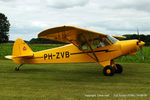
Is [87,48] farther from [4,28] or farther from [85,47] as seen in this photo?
[4,28]

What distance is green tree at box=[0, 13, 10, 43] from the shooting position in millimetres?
58247

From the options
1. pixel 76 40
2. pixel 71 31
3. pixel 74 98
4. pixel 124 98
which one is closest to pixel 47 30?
pixel 71 31

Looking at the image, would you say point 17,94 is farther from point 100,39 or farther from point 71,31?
point 100,39

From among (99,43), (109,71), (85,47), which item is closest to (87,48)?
(85,47)

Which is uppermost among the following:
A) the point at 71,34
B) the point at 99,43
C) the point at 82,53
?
the point at 71,34

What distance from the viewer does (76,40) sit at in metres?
9.70

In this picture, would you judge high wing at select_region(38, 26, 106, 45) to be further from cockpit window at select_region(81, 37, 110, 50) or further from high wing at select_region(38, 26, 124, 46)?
cockpit window at select_region(81, 37, 110, 50)

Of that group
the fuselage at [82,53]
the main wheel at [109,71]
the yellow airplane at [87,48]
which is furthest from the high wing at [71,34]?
the main wheel at [109,71]

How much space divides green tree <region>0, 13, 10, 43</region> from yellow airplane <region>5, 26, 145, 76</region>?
2005 inches

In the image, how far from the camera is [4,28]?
61.5 m

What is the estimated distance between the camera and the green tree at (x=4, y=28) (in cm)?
5825

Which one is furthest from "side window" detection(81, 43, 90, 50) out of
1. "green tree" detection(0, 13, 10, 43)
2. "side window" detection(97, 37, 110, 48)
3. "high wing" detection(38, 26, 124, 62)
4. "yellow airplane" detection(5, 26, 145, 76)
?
"green tree" detection(0, 13, 10, 43)

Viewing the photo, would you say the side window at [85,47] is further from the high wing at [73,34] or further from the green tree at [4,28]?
the green tree at [4,28]

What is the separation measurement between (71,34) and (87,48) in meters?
1.45
